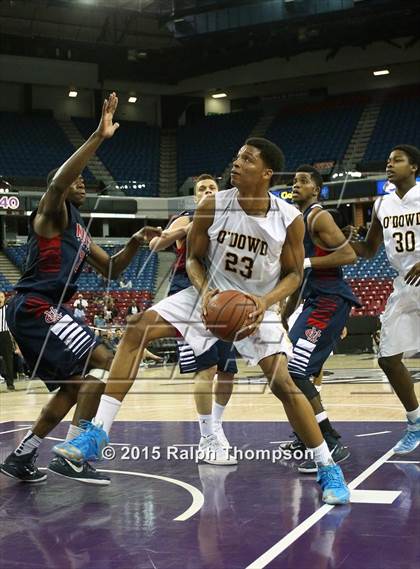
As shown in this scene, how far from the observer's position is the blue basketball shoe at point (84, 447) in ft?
12.1

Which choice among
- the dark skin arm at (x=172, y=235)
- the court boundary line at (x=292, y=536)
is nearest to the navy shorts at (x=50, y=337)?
the dark skin arm at (x=172, y=235)

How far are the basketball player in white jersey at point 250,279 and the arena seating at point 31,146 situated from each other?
24543 millimetres

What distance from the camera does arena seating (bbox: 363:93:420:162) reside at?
2644 cm

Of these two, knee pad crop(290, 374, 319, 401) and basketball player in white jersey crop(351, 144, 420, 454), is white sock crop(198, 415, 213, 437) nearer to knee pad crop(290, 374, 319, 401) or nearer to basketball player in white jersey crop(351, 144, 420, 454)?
knee pad crop(290, 374, 319, 401)

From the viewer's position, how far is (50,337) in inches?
168

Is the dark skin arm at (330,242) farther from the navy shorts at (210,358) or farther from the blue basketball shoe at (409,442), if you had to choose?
the blue basketball shoe at (409,442)

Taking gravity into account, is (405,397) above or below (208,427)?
above

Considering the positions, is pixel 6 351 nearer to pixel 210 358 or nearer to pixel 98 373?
pixel 210 358

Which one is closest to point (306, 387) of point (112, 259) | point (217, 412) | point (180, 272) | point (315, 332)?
point (315, 332)

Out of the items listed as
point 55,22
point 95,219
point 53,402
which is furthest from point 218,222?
point 55,22

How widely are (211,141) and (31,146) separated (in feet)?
23.8

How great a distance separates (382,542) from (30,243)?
254 cm

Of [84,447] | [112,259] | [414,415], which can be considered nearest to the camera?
[84,447]

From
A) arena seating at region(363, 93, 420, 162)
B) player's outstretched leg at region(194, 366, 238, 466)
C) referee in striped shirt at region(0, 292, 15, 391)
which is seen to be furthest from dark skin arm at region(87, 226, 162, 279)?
arena seating at region(363, 93, 420, 162)
